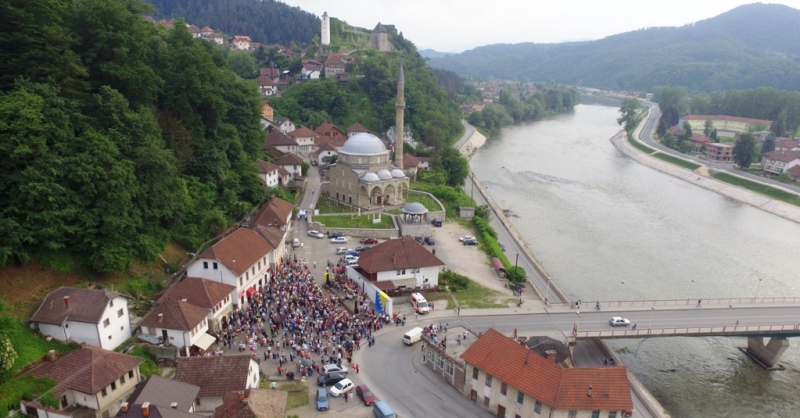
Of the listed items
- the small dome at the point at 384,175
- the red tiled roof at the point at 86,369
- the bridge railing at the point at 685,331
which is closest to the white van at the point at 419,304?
the bridge railing at the point at 685,331

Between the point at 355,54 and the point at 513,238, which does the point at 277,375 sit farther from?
the point at 355,54

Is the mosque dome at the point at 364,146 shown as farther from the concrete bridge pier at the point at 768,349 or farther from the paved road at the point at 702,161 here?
the paved road at the point at 702,161

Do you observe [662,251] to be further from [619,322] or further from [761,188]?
[761,188]

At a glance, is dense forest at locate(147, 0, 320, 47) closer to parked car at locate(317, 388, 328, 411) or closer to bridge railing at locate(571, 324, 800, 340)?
bridge railing at locate(571, 324, 800, 340)

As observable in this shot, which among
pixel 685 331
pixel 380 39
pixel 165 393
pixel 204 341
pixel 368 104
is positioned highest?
pixel 380 39

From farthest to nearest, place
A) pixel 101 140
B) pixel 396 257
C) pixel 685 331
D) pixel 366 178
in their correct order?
pixel 366 178 → pixel 396 257 → pixel 685 331 → pixel 101 140

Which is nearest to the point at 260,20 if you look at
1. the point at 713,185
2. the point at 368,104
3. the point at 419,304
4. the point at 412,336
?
the point at 368,104

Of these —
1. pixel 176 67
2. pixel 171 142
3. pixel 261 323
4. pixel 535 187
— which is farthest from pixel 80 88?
pixel 535 187
